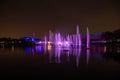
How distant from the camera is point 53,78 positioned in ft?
45.4

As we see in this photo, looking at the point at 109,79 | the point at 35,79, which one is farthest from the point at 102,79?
the point at 35,79

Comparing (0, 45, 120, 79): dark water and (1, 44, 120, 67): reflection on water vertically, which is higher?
(1, 44, 120, 67): reflection on water

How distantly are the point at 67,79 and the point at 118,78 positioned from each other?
3584 millimetres

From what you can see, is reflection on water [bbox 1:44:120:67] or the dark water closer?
the dark water

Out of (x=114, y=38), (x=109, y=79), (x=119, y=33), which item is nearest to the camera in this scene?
(x=109, y=79)

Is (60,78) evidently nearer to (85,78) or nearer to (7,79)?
(85,78)

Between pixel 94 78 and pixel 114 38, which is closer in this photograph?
pixel 94 78

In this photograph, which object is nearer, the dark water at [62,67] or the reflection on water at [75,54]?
the dark water at [62,67]

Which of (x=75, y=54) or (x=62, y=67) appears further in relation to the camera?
(x=75, y=54)

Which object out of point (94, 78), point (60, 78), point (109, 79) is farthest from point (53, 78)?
point (109, 79)

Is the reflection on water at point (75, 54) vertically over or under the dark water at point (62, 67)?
over

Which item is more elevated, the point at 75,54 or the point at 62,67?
the point at 75,54

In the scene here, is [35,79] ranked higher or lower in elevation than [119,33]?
lower

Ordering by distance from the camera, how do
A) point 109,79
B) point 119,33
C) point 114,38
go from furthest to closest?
point 114,38 < point 119,33 < point 109,79
